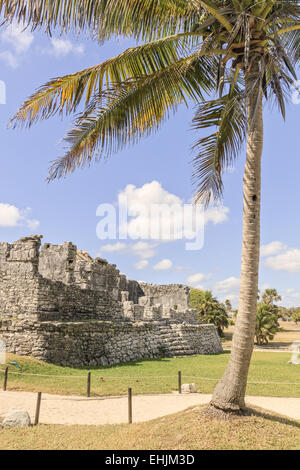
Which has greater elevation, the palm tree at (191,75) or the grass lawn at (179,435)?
the palm tree at (191,75)

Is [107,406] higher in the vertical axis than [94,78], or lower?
lower

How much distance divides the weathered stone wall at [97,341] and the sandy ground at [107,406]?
13.1ft

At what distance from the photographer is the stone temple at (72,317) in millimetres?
13820

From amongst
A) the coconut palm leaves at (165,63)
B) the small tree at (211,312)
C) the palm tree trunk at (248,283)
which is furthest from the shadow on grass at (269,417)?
the small tree at (211,312)

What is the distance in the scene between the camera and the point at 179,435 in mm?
5391

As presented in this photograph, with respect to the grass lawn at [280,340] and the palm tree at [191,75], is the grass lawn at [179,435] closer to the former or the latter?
the palm tree at [191,75]

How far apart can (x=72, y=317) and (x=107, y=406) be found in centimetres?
859

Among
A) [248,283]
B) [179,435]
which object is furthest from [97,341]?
[248,283]

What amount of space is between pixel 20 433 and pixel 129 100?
615 centimetres

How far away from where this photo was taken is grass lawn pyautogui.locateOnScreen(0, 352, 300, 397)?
1064cm

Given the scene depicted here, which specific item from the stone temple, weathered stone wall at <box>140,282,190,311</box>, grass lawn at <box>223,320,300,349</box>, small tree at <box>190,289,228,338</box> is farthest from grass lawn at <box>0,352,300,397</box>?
small tree at <box>190,289,228,338</box>

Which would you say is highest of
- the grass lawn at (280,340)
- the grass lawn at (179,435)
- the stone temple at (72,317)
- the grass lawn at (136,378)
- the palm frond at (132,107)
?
the palm frond at (132,107)

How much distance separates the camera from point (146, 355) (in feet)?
60.8

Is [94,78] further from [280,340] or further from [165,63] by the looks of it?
[280,340]
